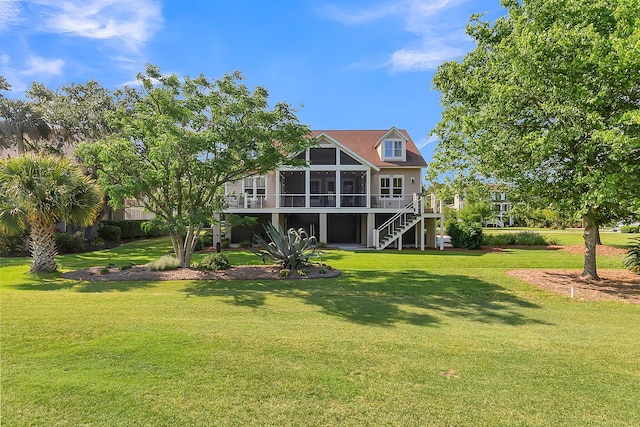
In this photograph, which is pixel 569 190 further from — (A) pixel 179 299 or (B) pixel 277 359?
(A) pixel 179 299

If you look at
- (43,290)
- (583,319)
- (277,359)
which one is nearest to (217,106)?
(43,290)

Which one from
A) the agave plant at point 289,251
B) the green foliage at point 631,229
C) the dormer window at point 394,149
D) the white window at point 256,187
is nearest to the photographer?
the agave plant at point 289,251

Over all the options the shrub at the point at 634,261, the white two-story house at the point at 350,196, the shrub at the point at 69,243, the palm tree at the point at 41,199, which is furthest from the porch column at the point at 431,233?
the shrub at the point at 69,243

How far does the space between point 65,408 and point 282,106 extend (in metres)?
11.1

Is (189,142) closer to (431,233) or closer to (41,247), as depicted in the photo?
(41,247)

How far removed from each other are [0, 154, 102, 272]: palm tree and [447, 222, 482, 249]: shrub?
19.5 metres

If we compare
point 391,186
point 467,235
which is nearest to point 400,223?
point 391,186

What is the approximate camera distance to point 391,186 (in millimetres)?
25797

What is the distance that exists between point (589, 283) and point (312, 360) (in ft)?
36.3

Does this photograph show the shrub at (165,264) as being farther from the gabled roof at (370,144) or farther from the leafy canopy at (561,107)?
the gabled roof at (370,144)

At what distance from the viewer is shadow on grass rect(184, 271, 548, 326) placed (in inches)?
319

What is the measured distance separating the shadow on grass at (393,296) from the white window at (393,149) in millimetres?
14335

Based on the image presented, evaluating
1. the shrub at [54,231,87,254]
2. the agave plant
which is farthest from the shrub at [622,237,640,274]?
the shrub at [54,231,87,254]

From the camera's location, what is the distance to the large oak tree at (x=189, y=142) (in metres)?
11.8
